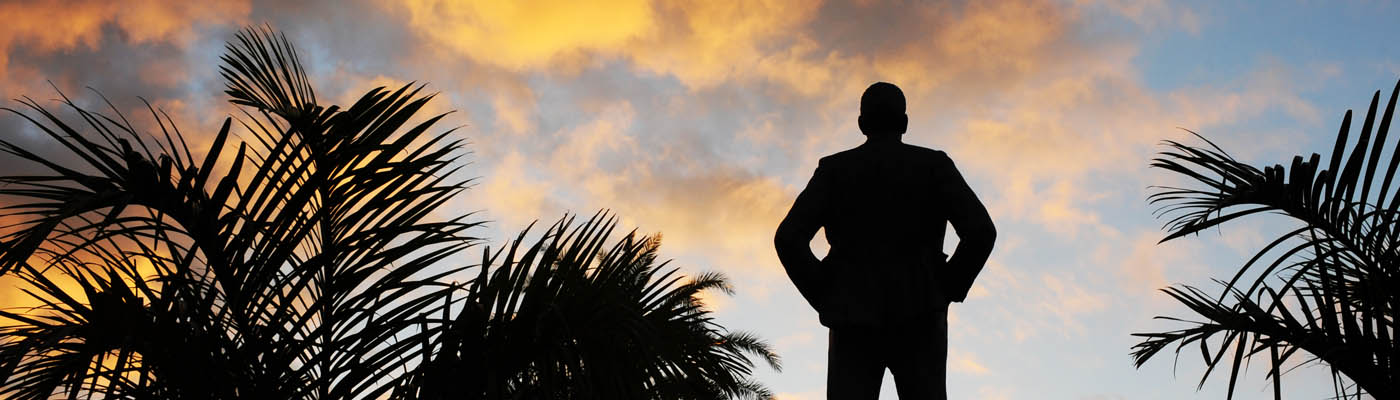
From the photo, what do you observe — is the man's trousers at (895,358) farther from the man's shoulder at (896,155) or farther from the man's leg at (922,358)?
the man's shoulder at (896,155)

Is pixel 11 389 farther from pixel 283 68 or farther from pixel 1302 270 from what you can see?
pixel 1302 270

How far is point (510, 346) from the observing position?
4.82m

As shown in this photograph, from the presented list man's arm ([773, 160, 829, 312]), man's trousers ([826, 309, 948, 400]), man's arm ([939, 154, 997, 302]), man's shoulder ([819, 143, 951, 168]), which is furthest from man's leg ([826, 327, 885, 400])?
man's shoulder ([819, 143, 951, 168])

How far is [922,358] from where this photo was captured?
407cm

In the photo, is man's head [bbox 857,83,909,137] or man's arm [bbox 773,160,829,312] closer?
man's arm [bbox 773,160,829,312]

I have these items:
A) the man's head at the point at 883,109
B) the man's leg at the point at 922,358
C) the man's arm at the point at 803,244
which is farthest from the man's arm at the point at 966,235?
the man's arm at the point at 803,244

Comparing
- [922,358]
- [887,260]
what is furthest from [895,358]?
[887,260]

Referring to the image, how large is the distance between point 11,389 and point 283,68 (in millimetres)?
2215

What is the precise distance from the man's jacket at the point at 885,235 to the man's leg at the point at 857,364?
0.09 meters

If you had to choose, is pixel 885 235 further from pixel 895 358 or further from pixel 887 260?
pixel 895 358

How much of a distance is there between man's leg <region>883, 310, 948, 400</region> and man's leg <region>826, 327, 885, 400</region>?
0.07 meters

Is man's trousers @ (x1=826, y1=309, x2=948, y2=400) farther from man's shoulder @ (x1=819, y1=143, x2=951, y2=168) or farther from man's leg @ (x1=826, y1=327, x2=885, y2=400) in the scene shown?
man's shoulder @ (x1=819, y1=143, x2=951, y2=168)

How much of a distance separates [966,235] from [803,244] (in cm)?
54

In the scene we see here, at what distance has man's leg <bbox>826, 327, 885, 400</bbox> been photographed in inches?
161
